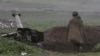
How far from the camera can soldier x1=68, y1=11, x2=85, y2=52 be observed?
1820cm

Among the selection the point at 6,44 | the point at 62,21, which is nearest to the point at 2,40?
the point at 6,44

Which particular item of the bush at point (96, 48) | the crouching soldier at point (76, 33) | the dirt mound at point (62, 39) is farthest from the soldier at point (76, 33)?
the bush at point (96, 48)

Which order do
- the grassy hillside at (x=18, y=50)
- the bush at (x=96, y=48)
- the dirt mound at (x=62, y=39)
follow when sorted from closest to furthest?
1. the grassy hillside at (x=18, y=50)
2. the bush at (x=96, y=48)
3. the dirt mound at (x=62, y=39)

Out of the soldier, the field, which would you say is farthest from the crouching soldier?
the field

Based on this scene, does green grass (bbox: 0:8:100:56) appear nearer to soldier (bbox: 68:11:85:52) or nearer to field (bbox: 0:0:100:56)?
field (bbox: 0:0:100:56)

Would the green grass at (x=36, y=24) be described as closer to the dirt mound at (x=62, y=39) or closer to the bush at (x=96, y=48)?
the bush at (x=96, y=48)

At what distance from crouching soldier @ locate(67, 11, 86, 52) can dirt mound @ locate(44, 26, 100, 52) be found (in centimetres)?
25

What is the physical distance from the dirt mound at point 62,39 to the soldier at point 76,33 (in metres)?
0.25

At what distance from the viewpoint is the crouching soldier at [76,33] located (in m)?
18.2

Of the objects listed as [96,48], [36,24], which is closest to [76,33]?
[96,48]

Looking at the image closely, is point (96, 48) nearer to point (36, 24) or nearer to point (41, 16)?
point (36, 24)

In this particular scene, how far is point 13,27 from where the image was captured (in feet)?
88.7

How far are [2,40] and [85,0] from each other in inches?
898

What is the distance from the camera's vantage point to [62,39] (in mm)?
20297
